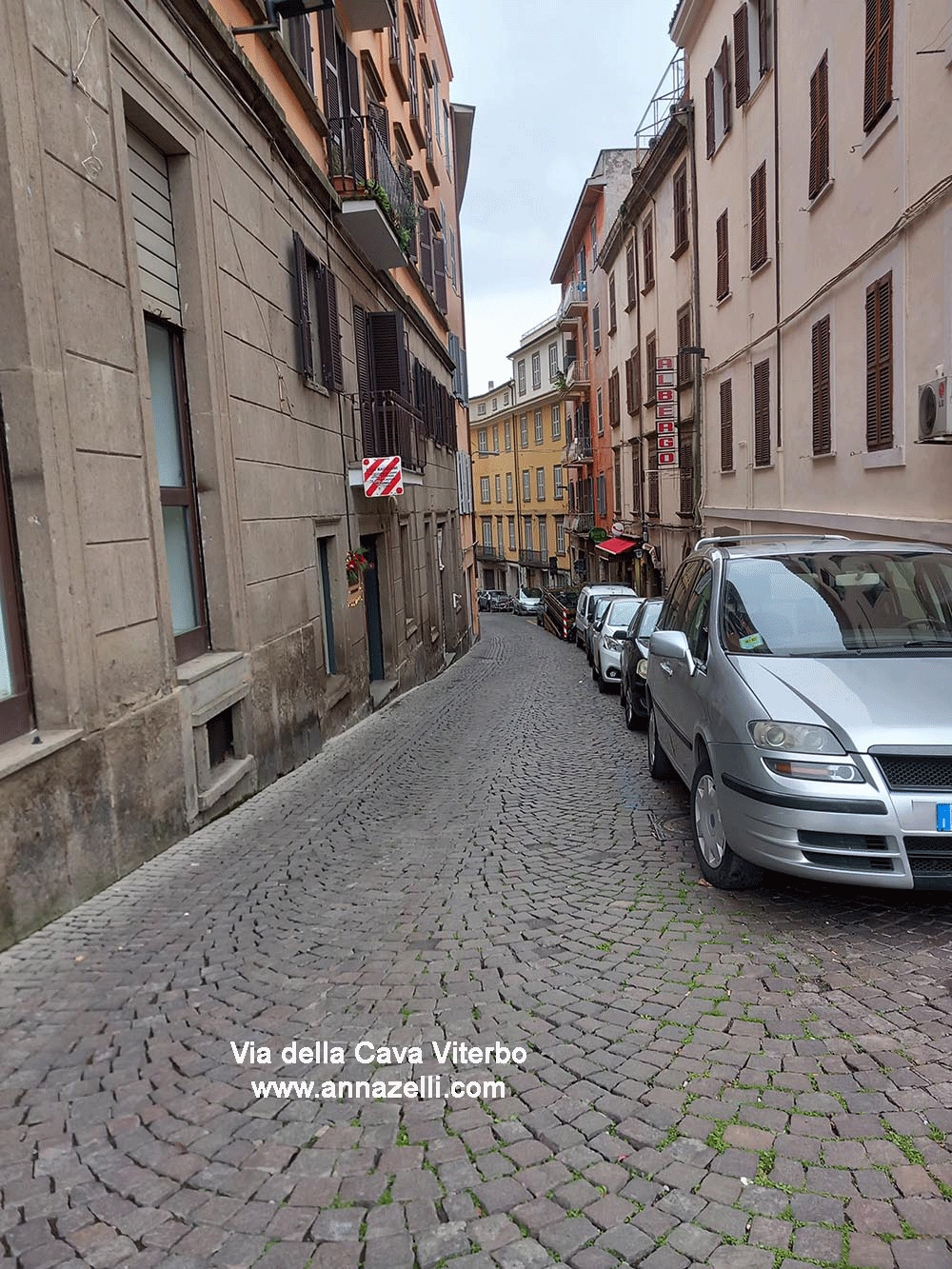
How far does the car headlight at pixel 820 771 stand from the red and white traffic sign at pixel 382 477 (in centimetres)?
883

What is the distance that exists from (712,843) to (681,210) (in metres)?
20.4

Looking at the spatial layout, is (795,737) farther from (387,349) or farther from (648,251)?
(648,251)

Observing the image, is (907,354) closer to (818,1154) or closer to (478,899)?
(478,899)

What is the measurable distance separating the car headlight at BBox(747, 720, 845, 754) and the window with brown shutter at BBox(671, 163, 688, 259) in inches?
766

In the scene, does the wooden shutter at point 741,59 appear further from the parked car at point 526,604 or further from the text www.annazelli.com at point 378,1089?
the parked car at point 526,604

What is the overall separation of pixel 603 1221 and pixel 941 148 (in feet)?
30.6

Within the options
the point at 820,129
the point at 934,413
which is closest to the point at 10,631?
the point at 934,413

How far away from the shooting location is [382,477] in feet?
40.2

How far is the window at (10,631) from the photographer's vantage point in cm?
471

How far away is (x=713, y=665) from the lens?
4.96 metres

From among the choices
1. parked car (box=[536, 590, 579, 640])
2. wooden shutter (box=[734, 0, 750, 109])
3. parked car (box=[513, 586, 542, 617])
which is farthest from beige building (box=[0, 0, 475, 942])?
parked car (box=[513, 586, 542, 617])

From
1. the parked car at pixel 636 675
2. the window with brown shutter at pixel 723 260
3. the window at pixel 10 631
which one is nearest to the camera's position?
the window at pixel 10 631

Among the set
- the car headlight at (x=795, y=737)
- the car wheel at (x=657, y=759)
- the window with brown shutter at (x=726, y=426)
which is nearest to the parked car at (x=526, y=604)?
the window with brown shutter at (x=726, y=426)

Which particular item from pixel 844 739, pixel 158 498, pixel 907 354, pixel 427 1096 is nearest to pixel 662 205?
pixel 907 354
